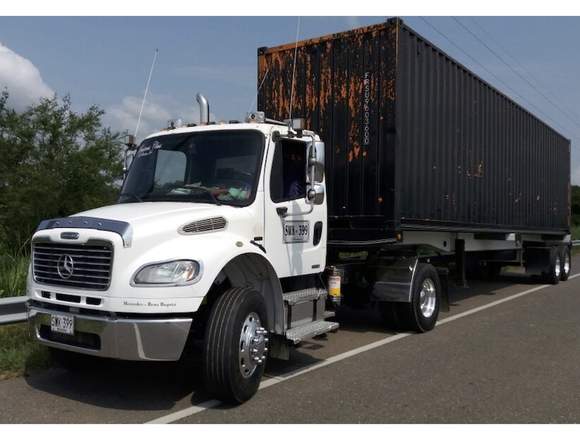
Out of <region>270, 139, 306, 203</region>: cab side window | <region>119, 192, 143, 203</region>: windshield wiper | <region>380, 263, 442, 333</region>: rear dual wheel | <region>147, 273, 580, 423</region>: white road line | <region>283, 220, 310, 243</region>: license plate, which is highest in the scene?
<region>270, 139, 306, 203</region>: cab side window

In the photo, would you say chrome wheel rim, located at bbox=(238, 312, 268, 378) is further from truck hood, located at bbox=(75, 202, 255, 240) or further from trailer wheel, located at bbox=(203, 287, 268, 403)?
truck hood, located at bbox=(75, 202, 255, 240)

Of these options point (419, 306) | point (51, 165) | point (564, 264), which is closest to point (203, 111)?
point (419, 306)

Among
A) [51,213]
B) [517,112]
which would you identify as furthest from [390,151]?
[51,213]

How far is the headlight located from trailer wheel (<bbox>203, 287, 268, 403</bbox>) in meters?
0.44

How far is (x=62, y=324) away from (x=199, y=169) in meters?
1.96

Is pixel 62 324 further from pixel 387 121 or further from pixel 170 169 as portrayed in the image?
pixel 387 121

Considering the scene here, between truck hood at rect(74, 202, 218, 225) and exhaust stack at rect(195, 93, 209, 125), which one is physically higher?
exhaust stack at rect(195, 93, 209, 125)

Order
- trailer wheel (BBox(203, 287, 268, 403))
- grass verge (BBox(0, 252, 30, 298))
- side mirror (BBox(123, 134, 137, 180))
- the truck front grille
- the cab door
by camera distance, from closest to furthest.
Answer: the truck front grille, trailer wheel (BBox(203, 287, 268, 403)), the cab door, side mirror (BBox(123, 134, 137, 180)), grass verge (BBox(0, 252, 30, 298))

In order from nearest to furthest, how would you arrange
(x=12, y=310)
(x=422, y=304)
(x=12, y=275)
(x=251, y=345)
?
1. (x=251, y=345)
2. (x=12, y=310)
3. (x=12, y=275)
4. (x=422, y=304)

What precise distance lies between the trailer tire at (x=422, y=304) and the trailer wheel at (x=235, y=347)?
3.31 m

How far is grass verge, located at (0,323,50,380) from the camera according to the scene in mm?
5756

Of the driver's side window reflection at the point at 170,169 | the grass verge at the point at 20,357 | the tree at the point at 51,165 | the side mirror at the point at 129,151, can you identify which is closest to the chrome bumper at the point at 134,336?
the grass verge at the point at 20,357

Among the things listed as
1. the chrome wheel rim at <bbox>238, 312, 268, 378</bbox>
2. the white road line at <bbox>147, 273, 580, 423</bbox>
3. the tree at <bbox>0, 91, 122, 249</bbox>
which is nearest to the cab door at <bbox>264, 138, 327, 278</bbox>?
the chrome wheel rim at <bbox>238, 312, 268, 378</bbox>

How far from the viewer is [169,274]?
4.52 meters
